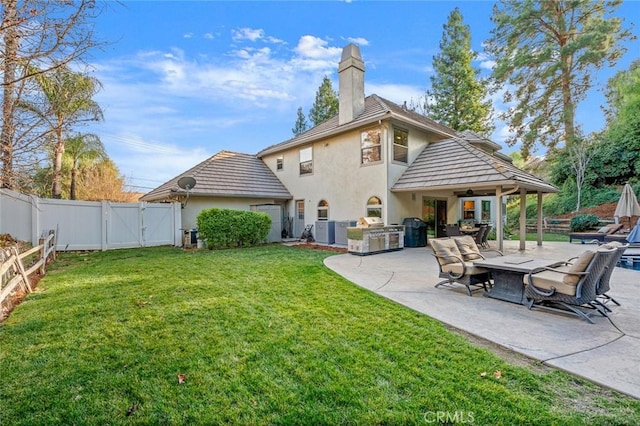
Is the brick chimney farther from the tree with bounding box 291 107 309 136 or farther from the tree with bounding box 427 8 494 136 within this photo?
the tree with bounding box 291 107 309 136

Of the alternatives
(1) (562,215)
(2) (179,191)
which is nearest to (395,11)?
(2) (179,191)

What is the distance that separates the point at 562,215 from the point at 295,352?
24.6m

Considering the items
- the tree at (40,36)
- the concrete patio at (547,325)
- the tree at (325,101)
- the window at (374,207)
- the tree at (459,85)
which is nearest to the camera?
the tree at (40,36)

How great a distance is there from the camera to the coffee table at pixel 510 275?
16.1 feet

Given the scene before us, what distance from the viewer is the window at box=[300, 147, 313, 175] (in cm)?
1576

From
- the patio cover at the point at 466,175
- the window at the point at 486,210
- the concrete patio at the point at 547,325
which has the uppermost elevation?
the patio cover at the point at 466,175

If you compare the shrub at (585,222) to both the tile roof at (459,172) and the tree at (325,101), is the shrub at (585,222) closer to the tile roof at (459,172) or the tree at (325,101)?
the tile roof at (459,172)

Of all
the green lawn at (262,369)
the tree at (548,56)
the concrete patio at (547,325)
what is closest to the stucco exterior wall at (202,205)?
the green lawn at (262,369)

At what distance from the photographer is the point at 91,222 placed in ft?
37.4

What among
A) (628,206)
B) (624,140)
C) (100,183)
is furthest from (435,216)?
(100,183)

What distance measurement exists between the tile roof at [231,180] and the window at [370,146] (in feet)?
18.6

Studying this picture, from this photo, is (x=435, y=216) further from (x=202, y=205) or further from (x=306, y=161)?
(x=202, y=205)

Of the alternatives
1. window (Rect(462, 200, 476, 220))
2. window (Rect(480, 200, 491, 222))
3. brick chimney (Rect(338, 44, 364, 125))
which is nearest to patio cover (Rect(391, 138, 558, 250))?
brick chimney (Rect(338, 44, 364, 125))

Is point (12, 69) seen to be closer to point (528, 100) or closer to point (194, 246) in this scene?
point (194, 246)
